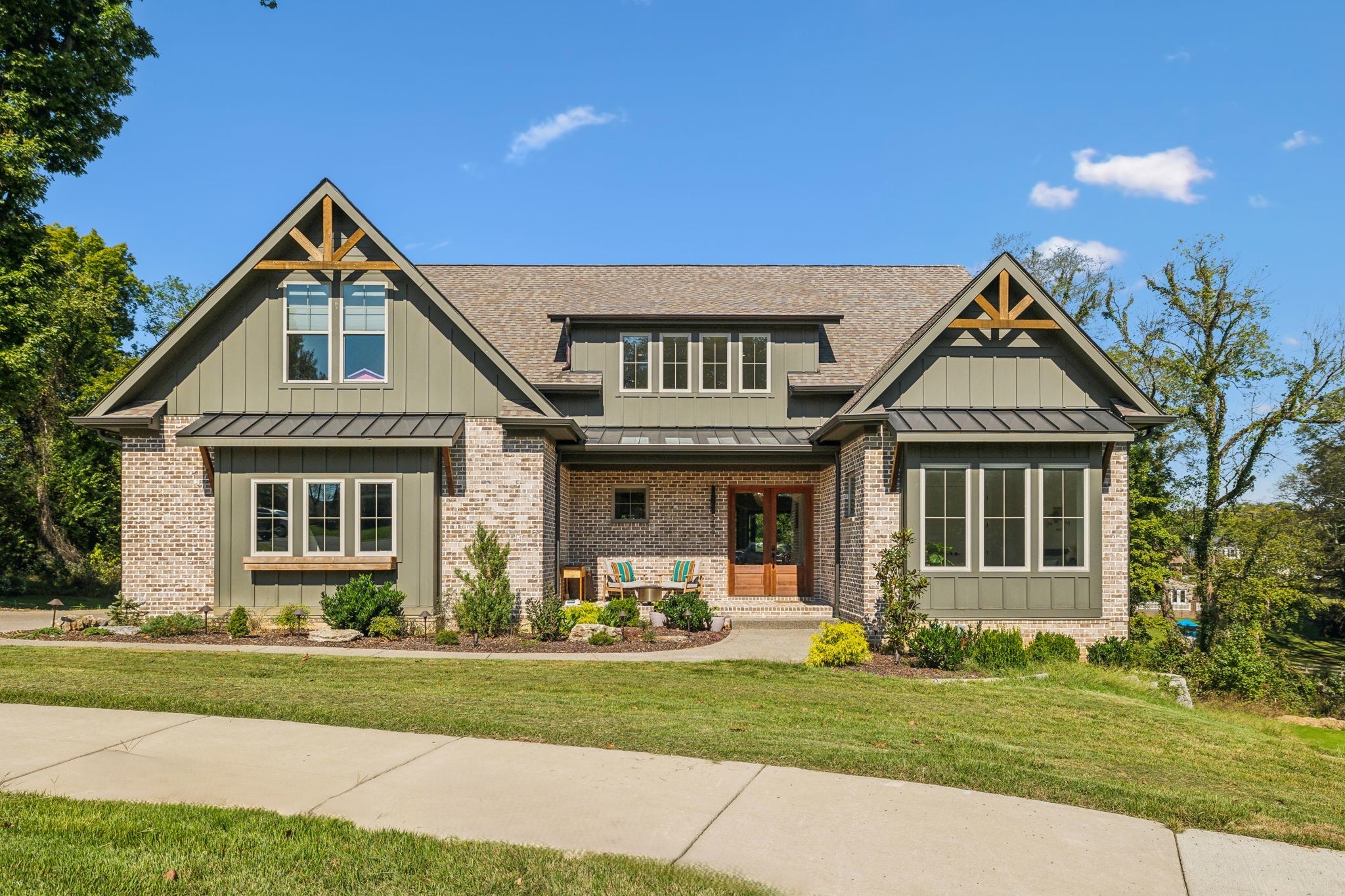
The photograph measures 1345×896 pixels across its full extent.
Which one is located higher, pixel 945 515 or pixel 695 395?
pixel 695 395

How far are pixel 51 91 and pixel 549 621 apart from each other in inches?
598

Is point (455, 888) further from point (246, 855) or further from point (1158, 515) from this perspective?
point (1158, 515)

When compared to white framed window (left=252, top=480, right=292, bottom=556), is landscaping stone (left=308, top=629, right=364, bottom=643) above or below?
below

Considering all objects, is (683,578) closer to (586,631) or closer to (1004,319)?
A: (586,631)

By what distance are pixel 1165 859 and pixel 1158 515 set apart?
2245 centimetres

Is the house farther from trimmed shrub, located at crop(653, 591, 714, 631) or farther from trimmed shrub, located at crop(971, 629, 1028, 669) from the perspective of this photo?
trimmed shrub, located at crop(653, 591, 714, 631)

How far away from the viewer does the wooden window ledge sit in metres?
14.2

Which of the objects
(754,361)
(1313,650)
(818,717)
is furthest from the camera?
(1313,650)

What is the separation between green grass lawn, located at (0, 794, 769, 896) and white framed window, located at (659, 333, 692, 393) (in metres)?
13.7

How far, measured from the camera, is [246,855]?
4605 mm

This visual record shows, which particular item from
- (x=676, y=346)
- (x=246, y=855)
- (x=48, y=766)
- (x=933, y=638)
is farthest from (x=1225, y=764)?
(x=676, y=346)

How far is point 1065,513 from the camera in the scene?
46.4 feet

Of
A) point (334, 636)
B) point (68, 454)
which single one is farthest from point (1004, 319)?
point (68, 454)

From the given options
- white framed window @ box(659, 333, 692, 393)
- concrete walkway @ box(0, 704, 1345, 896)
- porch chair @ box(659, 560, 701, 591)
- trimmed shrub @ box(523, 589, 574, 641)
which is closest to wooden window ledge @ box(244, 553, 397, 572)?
trimmed shrub @ box(523, 589, 574, 641)
